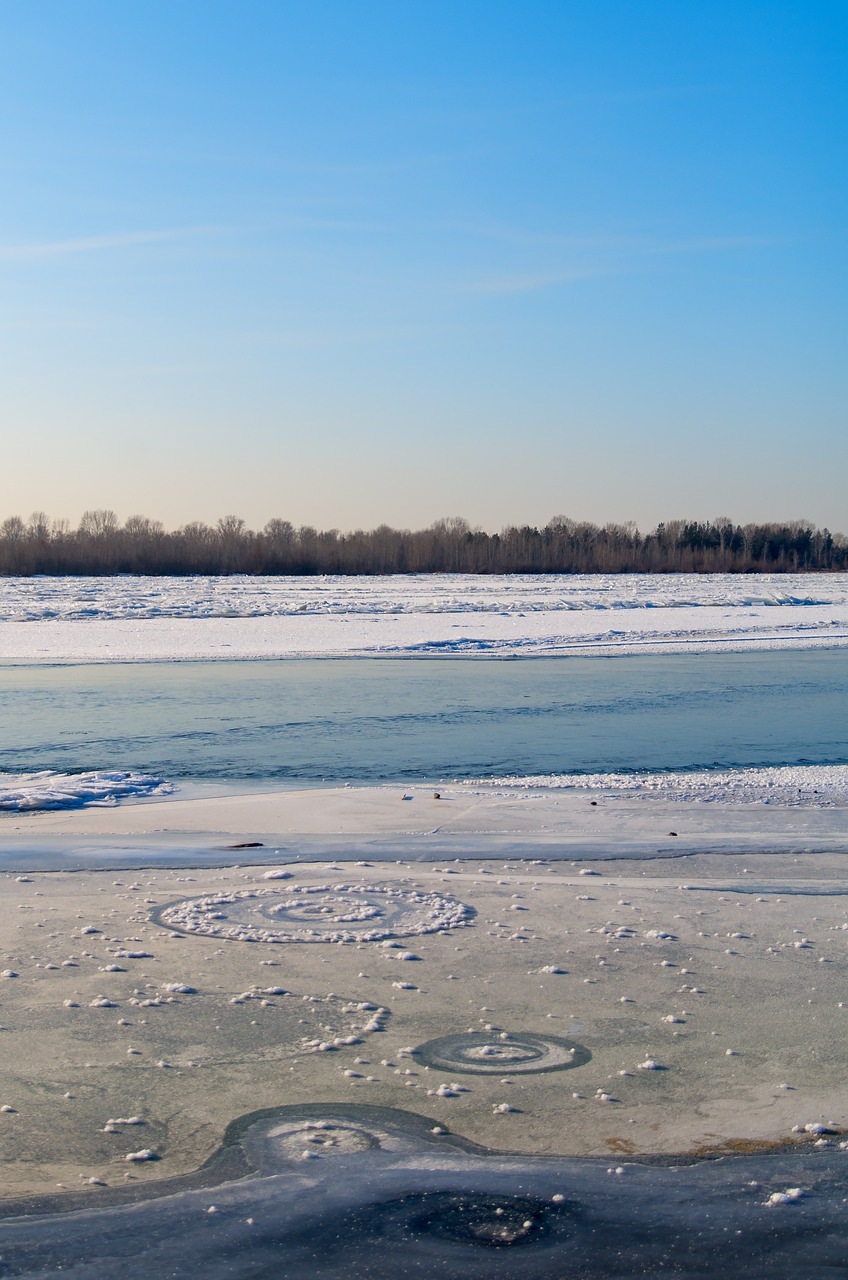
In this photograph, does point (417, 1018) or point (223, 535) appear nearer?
point (417, 1018)

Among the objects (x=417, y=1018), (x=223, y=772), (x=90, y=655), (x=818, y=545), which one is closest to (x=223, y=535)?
(x=818, y=545)

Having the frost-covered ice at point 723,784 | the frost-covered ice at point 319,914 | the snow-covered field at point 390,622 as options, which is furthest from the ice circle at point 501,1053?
the snow-covered field at point 390,622

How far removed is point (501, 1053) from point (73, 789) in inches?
203

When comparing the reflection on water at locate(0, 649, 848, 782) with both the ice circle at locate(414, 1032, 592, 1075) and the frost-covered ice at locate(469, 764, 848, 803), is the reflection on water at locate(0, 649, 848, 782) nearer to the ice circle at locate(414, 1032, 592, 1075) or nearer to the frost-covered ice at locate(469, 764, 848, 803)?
the frost-covered ice at locate(469, 764, 848, 803)

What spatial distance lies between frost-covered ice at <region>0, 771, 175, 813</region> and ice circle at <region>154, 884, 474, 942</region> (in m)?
2.68

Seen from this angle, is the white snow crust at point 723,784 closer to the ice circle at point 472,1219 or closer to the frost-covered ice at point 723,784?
the frost-covered ice at point 723,784

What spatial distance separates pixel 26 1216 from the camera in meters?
2.66

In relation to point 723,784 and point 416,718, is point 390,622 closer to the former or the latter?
point 416,718

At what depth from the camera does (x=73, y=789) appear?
314 inches

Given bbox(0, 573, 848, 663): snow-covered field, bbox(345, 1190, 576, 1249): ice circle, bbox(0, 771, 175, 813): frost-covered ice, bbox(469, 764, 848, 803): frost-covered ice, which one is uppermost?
bbox(0, 573, 848, 663): snow-covered field

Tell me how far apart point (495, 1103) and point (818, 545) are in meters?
99.0

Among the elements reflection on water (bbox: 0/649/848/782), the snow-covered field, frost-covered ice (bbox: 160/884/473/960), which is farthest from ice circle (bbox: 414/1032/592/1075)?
the snow-covered field

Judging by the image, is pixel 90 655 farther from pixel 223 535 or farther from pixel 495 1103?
pixel 223 535

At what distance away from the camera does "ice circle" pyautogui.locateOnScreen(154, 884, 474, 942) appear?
4793 millimetres
